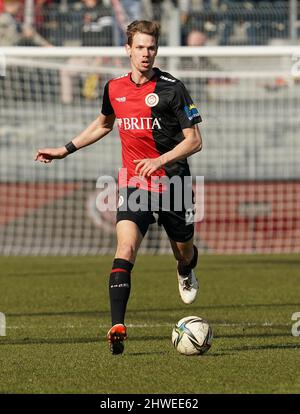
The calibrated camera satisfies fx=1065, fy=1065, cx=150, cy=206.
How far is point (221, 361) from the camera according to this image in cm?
709

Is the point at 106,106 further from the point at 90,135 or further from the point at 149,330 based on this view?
the point at 149,330

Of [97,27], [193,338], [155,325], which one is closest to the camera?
[193,338]

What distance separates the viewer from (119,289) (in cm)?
748

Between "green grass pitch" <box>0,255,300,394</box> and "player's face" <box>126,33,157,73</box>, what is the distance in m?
2.09

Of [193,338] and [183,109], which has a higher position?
[183,109]

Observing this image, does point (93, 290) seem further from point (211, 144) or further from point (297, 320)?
point (211, 144)

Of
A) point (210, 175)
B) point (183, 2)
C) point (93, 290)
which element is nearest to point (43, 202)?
point (210, 175)

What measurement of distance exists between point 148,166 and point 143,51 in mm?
951

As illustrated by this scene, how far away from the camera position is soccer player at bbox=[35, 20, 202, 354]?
7.66m

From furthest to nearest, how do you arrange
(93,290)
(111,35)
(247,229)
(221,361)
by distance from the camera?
(111,35), (247,229), (93,290), (221,361)

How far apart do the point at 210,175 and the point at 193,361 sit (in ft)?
41.2
